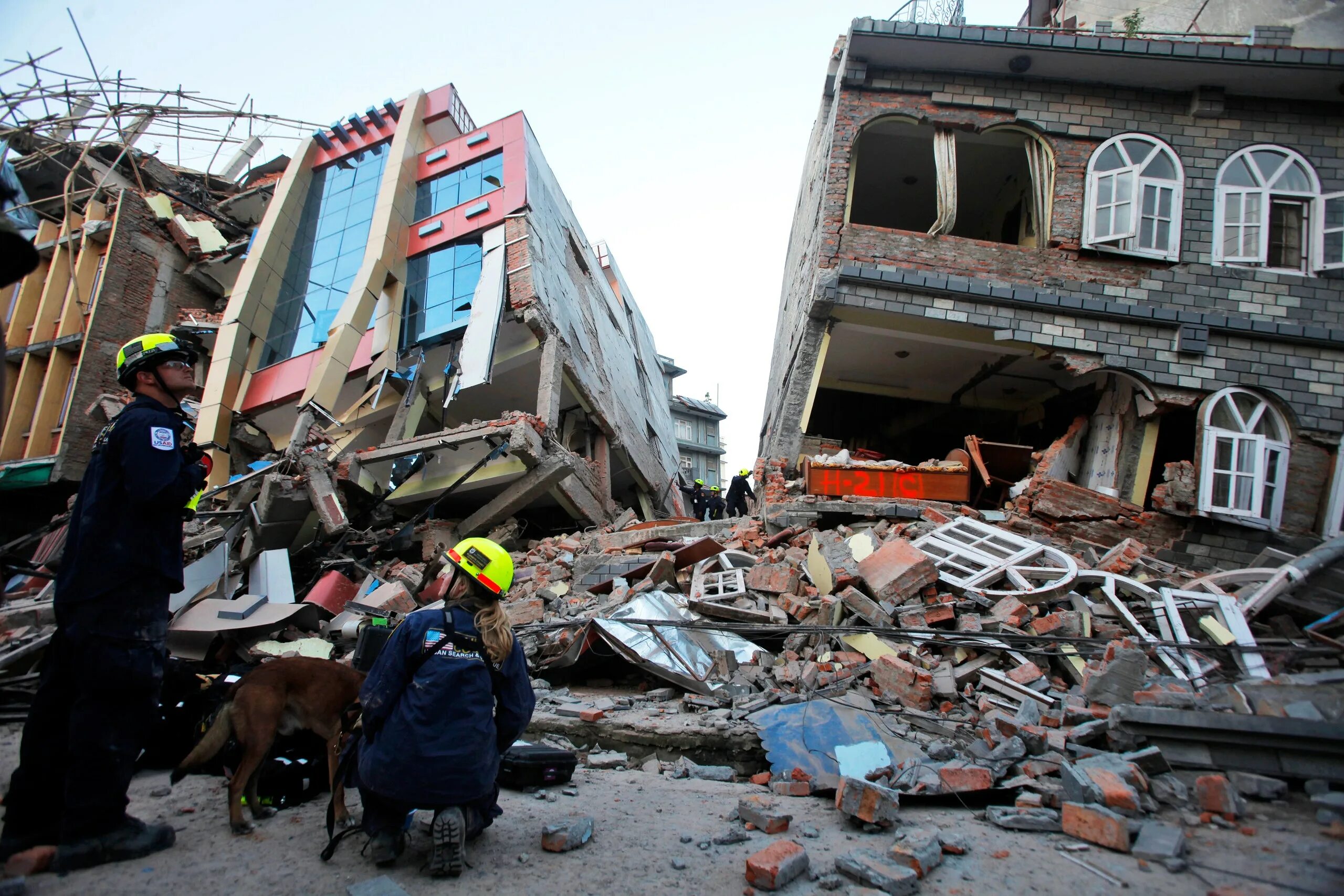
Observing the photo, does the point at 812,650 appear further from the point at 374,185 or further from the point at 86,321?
the point at 86,321

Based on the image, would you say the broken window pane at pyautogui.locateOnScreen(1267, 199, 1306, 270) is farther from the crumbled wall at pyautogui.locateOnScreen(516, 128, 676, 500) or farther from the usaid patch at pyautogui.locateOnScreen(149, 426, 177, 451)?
the usaid patch at pyautogui.locateOnScreen(149, 426, 177, 451)

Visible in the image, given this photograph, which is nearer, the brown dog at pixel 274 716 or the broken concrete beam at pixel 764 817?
the brown dog at pixel 274 716

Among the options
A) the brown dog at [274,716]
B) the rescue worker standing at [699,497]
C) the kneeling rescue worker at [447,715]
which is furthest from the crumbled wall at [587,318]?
the kneeling rescue worker at [447,715]

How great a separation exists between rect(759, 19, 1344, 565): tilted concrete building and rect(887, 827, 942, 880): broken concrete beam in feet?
25.7

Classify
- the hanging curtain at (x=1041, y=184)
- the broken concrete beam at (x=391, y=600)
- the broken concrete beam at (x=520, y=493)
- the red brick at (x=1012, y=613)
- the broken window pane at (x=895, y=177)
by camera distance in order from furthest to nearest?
the broken concrete beam at (x=520, y=493) → the broken window pane at (x=895, y=177) → the hanging curtain at (x=1041, y=184) → the broken concrete beam at (x=391, y=600) → the red brick at (x=1012, y=613)

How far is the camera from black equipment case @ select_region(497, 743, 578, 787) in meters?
4.04

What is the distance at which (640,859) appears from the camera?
314 centimetres

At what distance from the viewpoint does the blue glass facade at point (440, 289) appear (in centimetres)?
1495

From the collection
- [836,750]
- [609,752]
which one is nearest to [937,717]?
[836,750]

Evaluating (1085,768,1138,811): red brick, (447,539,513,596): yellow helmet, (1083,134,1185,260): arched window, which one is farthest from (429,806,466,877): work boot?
(1083,134,1185,260): arched window

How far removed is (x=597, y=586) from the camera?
877 cm

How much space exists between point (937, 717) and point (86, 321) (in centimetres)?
2101

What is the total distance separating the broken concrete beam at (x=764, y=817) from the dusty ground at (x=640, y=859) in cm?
4

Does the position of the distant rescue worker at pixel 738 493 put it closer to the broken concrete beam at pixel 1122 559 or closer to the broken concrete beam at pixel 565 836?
the broken concrete beam at pixel 1122 559
